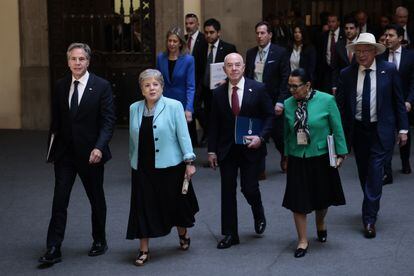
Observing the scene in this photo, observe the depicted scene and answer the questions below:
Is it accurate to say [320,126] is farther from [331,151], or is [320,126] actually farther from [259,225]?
[259,225]

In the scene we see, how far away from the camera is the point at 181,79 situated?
1069cm

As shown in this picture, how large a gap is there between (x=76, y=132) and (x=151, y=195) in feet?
2.67

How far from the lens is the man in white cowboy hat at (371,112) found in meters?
8.12

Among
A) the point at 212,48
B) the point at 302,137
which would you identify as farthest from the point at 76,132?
the point at 212,48


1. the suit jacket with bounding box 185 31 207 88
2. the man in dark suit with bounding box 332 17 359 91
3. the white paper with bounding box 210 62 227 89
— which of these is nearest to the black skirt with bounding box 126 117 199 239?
the white paper with bounding box 210 62 227 89

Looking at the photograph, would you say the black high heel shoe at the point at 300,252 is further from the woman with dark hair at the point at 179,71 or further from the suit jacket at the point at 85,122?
the woman with dark hair at the point at 179,71

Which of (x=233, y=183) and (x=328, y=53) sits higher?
(x=328, y=53)

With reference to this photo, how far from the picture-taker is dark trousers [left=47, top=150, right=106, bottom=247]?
292 inches

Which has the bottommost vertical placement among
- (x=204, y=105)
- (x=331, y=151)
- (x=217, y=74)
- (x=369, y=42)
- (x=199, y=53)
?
(x=204, y=105)

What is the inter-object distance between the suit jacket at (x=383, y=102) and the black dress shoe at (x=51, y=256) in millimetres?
2864

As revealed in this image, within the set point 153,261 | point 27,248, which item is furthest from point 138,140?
point 27,248

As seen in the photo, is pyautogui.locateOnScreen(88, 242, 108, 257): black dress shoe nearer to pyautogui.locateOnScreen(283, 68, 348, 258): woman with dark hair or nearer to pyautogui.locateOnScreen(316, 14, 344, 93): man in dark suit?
pyautogui.locateOnScreen(283, 68, 348, 258): woman with dark hair

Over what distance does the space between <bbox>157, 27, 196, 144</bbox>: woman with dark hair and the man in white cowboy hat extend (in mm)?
2759

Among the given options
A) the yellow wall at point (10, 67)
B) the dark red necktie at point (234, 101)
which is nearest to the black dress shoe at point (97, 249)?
the dark red necktie at point (234, 101)
